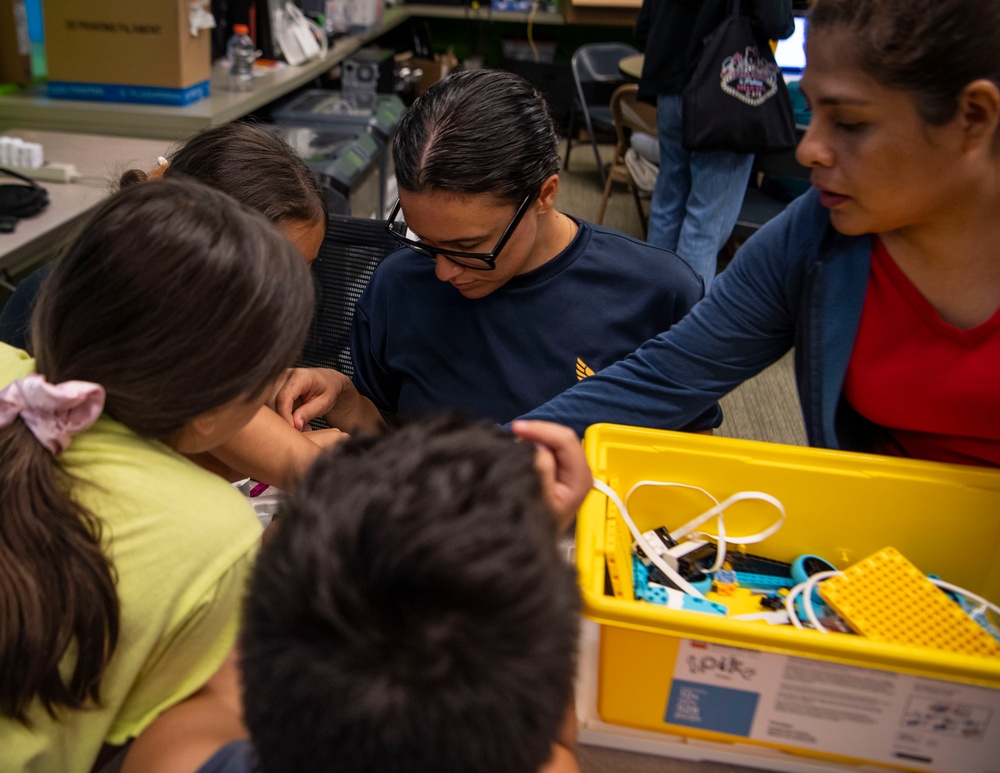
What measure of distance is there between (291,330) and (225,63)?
2.83m

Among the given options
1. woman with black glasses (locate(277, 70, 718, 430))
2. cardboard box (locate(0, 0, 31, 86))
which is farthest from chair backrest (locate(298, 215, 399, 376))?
cardboard box (locate(0, 0, 31, 86))

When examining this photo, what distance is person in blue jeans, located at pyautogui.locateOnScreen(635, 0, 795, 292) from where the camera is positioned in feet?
8.21

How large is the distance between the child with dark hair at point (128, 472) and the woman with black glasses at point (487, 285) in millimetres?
489

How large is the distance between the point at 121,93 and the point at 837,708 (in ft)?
8.70

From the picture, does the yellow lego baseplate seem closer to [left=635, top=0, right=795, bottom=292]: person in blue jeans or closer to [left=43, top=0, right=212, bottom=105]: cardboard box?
[left=635, top=0, right=795, bottom=292]: person in blue jeans

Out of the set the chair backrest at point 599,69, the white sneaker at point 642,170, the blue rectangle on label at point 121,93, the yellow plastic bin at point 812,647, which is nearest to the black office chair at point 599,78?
the chair backrest at point 599,69

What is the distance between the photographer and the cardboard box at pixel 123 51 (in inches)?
95.9

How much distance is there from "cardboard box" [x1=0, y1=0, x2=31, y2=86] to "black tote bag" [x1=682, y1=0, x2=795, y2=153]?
2142 millimetres

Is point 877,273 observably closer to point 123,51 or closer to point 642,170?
point 123,51

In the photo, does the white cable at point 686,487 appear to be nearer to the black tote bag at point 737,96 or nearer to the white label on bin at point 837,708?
the white label on bin at point 837,708

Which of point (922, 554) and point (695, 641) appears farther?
point (922, 554)

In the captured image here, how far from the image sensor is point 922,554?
3.14 ft

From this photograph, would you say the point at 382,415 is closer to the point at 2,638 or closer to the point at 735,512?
the point at 735,512

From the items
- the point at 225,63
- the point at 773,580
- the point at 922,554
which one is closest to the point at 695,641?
the point at 773,580
